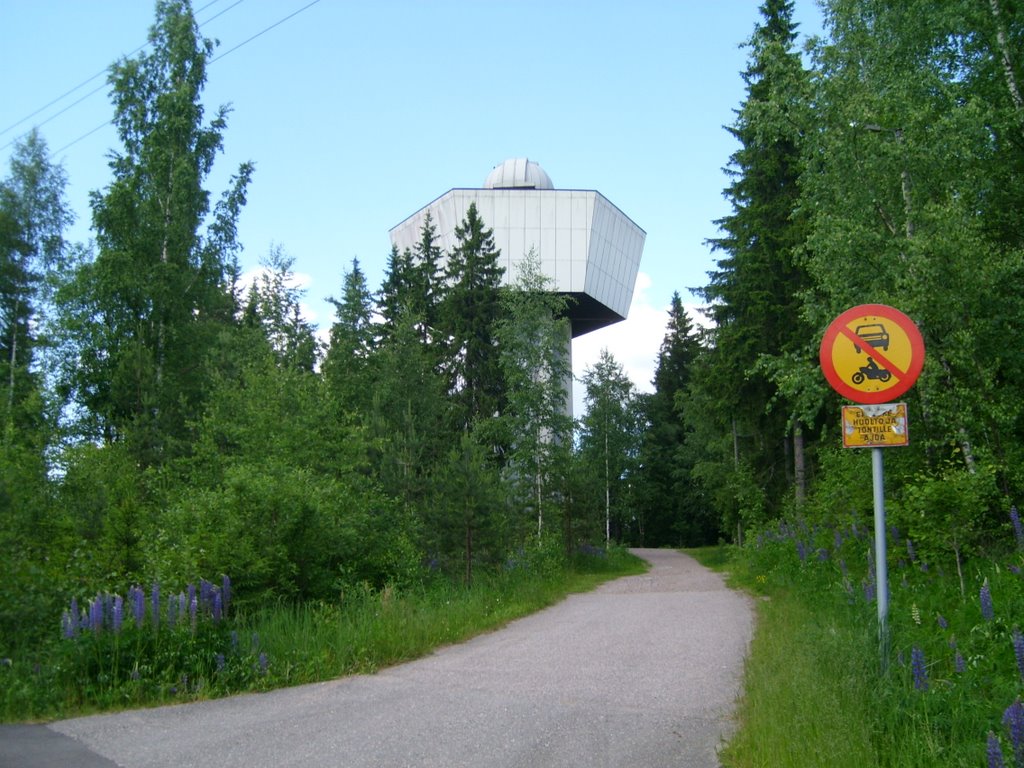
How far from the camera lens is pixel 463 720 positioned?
6227mm

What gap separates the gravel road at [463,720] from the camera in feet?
17.9

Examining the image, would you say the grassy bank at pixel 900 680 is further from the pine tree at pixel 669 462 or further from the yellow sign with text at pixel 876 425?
the pine tree at pixel 669 462

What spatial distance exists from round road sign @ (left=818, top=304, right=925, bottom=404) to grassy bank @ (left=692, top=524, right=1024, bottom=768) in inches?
64.8

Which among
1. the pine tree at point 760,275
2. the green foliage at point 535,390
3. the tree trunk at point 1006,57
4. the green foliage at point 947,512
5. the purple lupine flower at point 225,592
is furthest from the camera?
the green foliage at point 535,390

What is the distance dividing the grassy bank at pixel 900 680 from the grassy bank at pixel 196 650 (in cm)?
355

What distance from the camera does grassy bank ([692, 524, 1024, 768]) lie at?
14.8 ft

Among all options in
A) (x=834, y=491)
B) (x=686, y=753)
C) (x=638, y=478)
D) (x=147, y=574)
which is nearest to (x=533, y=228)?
(x=638, y=478)

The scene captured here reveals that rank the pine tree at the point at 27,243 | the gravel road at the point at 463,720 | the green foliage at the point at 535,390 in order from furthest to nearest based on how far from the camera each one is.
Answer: the pine tree at the point at 27,243
the green foliage at the point at 535,390
the gravel road at the point at 463,720

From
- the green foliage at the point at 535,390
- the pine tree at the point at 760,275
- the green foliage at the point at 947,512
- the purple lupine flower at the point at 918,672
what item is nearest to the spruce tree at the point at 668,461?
the green foliage at the point at 535,390

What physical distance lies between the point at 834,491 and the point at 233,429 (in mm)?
11255

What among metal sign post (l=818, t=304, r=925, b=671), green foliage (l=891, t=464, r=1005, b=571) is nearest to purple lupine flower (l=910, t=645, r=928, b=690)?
metal sign post (l=818, t=304, r=925, b=671)

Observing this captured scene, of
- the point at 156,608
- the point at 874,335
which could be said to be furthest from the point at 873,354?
the point at 156,608

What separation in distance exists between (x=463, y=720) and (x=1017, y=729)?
3.50 m

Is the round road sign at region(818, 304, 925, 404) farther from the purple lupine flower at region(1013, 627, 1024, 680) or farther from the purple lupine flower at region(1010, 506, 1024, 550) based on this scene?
the purple lupine flower at region(1010, 506, 1024, 550)
